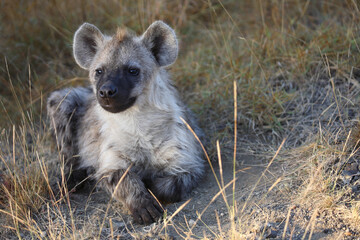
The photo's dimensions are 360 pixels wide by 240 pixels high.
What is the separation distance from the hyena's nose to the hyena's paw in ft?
2.06

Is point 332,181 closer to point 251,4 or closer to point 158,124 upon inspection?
point 158,124

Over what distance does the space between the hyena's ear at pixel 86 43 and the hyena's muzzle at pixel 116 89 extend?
345mm

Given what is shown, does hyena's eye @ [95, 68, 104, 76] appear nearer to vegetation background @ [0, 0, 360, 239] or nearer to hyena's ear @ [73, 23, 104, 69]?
hyena's ear @ [73, 23, 104, 69]

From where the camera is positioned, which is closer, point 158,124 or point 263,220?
point 263,220

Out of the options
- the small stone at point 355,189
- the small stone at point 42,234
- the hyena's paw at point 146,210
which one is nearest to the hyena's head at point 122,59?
the hyena's paw at point 146,210

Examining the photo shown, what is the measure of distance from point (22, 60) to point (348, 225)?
342cm

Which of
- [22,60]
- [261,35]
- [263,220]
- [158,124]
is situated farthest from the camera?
[22,60]

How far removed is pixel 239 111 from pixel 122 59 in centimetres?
120

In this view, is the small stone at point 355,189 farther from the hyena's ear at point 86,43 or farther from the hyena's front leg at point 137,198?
the hyena's ear at point 86,43

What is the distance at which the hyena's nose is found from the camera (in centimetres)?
243

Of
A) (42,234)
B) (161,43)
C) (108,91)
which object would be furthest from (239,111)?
(42,234)

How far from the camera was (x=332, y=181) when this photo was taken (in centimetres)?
239

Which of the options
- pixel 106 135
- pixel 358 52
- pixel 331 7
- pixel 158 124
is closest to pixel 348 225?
pixel 158 124

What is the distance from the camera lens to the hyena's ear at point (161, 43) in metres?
2.73
